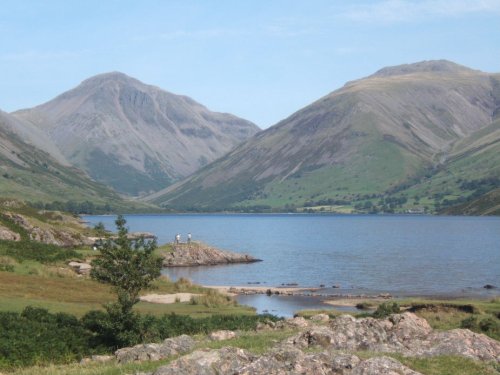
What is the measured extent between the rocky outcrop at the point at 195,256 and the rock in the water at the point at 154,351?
100 m

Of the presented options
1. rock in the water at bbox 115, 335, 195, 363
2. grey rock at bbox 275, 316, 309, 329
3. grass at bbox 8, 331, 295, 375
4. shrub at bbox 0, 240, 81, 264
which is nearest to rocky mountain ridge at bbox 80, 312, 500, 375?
rock in the water at bbox 115, 335, 195, 363

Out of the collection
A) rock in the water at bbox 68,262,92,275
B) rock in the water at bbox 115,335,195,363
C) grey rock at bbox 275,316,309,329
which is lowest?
rock in the water at bbox 68,262,92,275

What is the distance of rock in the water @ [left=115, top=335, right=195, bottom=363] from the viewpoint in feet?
99.3

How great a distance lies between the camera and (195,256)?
14012cm

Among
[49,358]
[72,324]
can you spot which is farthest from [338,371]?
[72,324]

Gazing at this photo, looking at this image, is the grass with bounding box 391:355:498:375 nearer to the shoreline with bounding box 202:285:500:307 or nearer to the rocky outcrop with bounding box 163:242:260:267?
the shoreline with bounding box 202:285:500:307

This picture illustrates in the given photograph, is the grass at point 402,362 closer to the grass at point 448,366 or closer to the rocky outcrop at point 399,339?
the grass at point 448,366

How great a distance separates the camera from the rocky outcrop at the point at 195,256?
13575 centimetres

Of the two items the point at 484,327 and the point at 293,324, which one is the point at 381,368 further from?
the point at 293,324

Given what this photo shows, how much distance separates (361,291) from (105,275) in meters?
59.8

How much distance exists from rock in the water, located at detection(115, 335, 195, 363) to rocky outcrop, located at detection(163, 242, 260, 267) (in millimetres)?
100394

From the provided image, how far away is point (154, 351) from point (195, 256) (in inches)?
4326

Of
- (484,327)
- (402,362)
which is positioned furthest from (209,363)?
(484,327)

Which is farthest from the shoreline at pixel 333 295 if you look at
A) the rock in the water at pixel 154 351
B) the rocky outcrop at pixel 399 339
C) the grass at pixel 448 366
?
the grass at pixel 448 366
